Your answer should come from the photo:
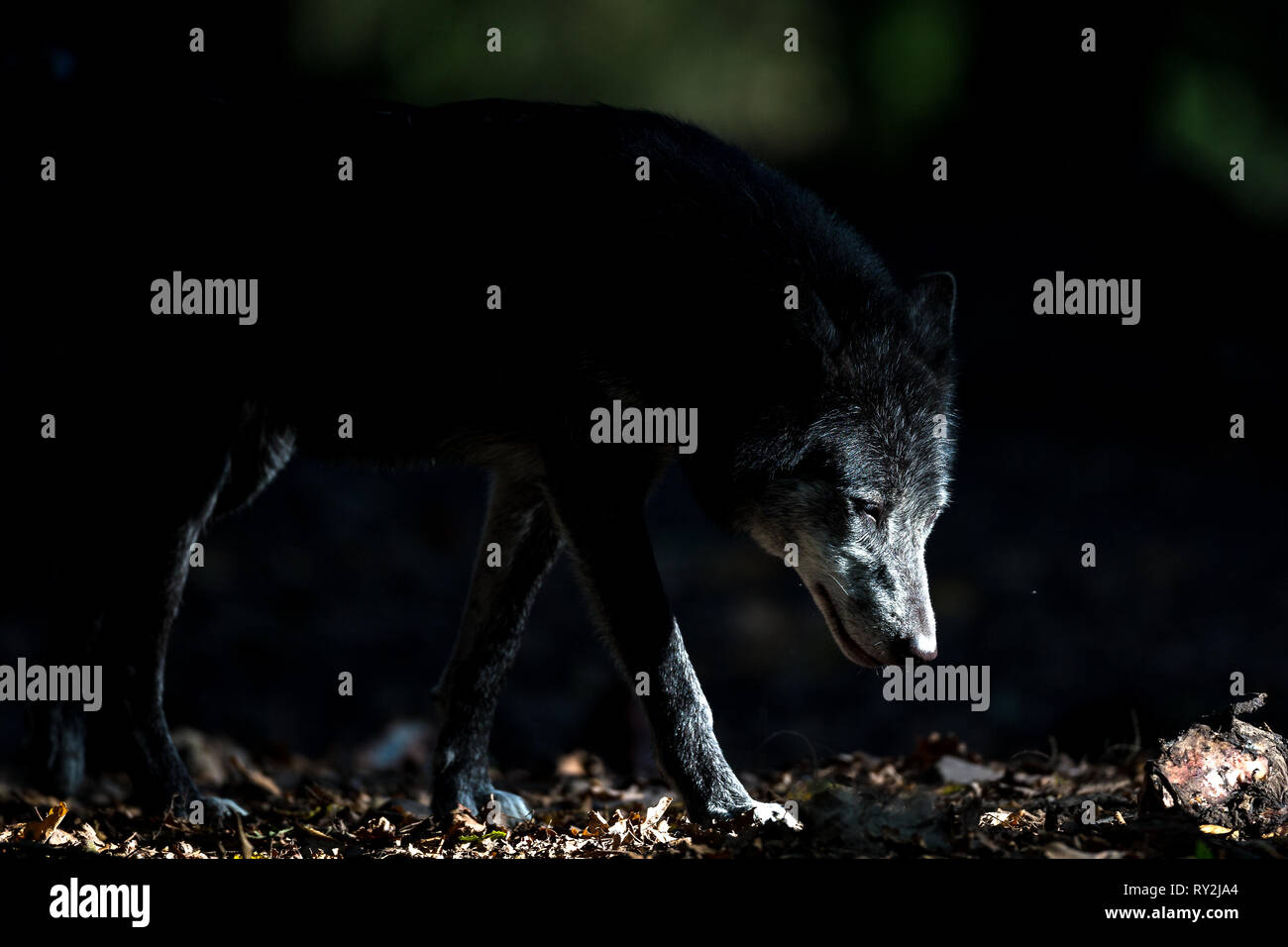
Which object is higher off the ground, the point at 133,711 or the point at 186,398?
the point at 186,398

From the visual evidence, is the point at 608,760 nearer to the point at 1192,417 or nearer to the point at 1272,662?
the point at 1272,662

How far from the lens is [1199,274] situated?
42.1ft

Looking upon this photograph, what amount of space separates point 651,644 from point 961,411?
725 centimetres

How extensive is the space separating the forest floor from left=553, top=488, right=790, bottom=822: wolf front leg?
0.14 metres

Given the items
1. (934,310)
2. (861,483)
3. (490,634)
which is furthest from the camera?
(490,634)

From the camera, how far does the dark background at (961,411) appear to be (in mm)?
8844

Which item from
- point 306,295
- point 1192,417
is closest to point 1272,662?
point 1192,417

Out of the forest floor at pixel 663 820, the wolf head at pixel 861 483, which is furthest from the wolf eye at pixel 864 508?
the forest floor at pixel 663 820

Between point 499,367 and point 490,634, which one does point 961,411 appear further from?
point 499,367

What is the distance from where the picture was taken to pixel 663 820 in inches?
176

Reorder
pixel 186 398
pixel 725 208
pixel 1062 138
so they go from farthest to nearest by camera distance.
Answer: pixel 1062 138 < pixel 186 398 < pixel 725 208

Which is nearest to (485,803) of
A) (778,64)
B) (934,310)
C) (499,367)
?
(499,367)

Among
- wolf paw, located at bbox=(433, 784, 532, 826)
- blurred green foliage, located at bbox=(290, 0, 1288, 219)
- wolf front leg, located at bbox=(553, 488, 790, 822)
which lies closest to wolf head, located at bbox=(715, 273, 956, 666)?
wolf front leg, located at bbox=(553, 488, 790, 822)

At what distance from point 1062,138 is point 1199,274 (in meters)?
1.93
